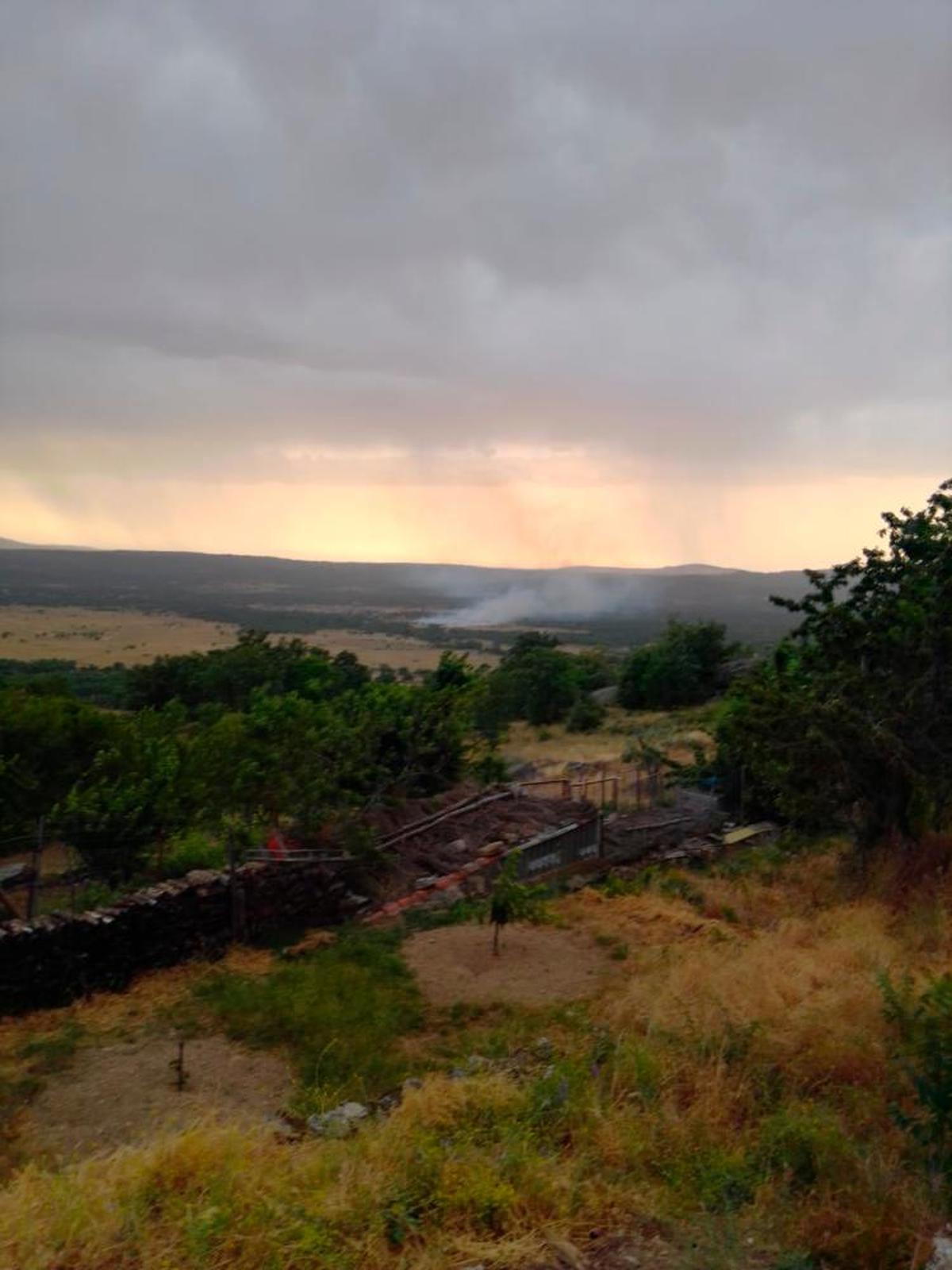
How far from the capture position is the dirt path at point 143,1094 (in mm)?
6934

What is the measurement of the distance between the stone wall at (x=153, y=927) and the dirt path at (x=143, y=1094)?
1.80 meters

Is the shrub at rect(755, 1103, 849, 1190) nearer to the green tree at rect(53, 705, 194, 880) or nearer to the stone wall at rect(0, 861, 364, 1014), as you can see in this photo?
the stone wall at rect(0, 861, 364, 1014)

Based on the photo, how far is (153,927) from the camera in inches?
432

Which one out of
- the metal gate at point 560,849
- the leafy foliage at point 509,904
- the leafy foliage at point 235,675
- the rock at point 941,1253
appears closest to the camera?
the rock at point 941,1253

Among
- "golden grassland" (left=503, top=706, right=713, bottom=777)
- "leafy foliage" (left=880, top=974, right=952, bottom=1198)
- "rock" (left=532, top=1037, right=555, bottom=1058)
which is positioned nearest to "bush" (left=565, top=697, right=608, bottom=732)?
"golden grassland" (left=503, top=706, right=713, bottom=777)

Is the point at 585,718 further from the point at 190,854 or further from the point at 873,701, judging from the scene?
the point at 873,701

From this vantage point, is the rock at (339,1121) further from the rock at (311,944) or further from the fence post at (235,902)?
the fence post at (235,902)

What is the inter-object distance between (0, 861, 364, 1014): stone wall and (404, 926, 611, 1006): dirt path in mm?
2088

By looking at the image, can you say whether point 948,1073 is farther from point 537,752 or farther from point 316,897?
point 537,752

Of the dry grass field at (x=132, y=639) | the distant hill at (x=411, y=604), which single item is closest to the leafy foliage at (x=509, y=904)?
the dry grass field at (x=132, y=639)

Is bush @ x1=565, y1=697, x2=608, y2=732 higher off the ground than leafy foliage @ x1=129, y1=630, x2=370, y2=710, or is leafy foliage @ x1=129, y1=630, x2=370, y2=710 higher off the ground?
leafy foliage @ x1=129, y1=630, x2=370, y2=710

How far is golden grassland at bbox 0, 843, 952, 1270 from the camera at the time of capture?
4348 millimetres

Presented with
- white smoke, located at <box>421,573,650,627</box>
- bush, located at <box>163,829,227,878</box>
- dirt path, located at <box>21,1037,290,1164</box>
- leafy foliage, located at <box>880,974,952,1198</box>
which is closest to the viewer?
leafy foliage, located at <box>880,974,952,1198</box>

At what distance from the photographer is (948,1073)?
5324mm
